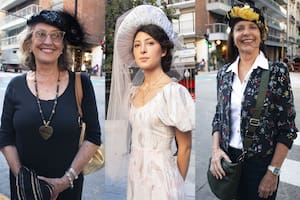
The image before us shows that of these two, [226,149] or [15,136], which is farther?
[226,149]

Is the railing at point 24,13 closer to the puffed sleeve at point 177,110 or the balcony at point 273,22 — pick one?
the puffed sleeve at point 177,110

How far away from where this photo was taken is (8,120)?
49.4 inches

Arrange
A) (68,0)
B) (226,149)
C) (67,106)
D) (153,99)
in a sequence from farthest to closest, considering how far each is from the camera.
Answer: (226,149)
(68,0)
(67,106)
(153,99)

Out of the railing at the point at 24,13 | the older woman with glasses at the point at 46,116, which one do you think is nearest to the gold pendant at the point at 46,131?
the older woman with glasses at the point at 46,116

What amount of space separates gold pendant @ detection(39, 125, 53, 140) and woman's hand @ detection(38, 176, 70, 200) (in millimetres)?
169

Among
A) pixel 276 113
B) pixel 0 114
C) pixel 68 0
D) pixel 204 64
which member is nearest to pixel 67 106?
pixel 0 114

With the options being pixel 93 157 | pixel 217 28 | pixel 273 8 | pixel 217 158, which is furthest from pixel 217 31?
pixel 93 157

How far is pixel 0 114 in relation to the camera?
1353mm

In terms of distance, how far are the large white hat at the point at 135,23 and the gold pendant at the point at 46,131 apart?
41 cm

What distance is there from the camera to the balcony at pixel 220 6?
148cm

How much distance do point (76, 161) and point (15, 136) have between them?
0.27m

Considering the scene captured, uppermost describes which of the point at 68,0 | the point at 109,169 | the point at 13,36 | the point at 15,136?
the point at 68,0

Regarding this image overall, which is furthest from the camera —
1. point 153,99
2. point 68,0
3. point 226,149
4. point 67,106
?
point 226,149

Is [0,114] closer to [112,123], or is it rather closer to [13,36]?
[13,36]
